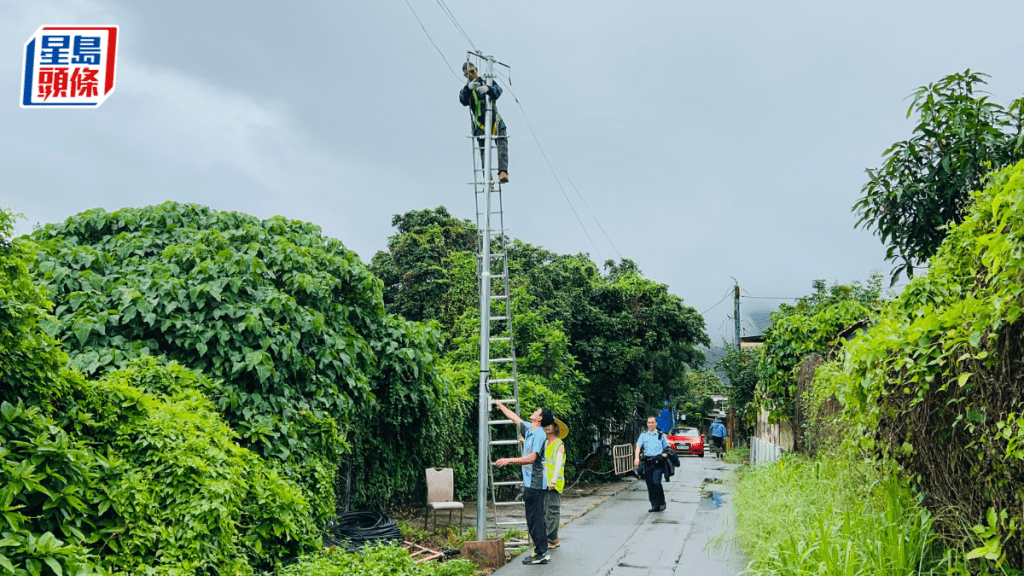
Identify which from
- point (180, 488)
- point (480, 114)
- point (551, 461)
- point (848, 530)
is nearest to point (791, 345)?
point (551, 461)

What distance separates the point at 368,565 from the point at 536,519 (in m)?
2.68

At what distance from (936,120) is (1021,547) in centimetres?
525

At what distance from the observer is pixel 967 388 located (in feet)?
11.5

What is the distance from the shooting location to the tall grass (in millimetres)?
4336

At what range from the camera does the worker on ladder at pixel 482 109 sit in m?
9.07

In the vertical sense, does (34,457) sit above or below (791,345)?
below

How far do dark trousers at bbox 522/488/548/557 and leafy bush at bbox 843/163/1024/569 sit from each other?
166 inches

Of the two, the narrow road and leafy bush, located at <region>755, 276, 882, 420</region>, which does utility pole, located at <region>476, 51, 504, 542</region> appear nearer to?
the narrow road

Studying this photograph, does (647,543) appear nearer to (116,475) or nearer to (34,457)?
(116,475)

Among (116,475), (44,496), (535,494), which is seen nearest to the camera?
(44,496)

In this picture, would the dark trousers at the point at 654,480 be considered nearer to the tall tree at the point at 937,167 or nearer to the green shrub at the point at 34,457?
the tall tree at the point at 937,167

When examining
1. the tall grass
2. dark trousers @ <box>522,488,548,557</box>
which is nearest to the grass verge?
the tall grass

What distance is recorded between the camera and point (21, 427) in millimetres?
4199

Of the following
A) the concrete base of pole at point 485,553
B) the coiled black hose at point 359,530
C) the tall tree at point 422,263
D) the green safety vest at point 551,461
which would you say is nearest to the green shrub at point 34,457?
the coiled black hose at point 359,530
